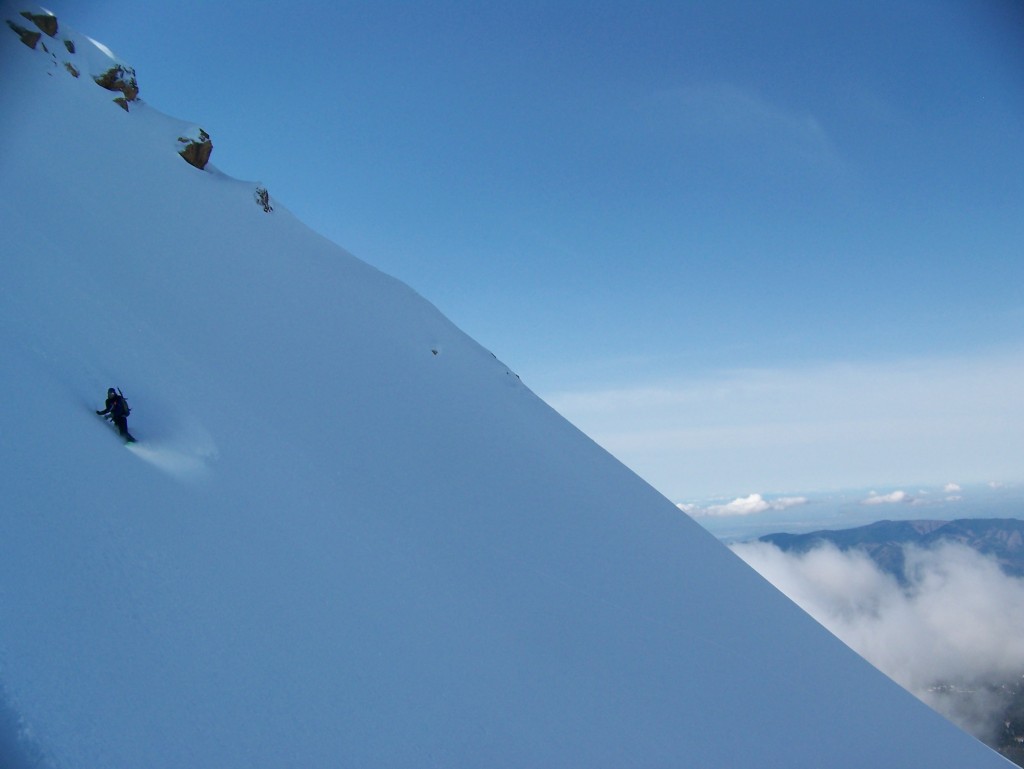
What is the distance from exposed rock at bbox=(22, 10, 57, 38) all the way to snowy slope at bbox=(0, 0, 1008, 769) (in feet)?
2.39

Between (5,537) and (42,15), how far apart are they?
20659 millimetres

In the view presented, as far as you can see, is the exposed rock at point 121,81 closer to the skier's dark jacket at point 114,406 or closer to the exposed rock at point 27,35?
the exposed rock at point 27,35

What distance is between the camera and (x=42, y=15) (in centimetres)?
1717

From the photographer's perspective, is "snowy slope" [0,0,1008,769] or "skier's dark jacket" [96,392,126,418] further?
"skier's dark jacket" [96,392,126,418]

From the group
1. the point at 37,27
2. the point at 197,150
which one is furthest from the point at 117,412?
the point at 37,27

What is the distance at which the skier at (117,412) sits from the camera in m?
7.18

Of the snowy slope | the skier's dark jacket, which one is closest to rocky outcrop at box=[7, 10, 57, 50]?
the snowy slope

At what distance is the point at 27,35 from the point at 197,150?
16.3 feet

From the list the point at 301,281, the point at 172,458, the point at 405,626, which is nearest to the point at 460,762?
the point at 405,626

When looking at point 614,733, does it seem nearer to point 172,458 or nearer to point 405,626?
point 405,626

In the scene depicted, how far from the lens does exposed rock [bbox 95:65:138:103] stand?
1889 cm

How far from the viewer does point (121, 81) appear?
19297mm

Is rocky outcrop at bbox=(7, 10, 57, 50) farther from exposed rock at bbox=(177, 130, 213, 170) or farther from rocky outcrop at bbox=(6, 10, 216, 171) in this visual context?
exposed rock at bbox=(177, 130, 213, 170)

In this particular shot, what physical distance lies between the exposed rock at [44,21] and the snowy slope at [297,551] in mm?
728
